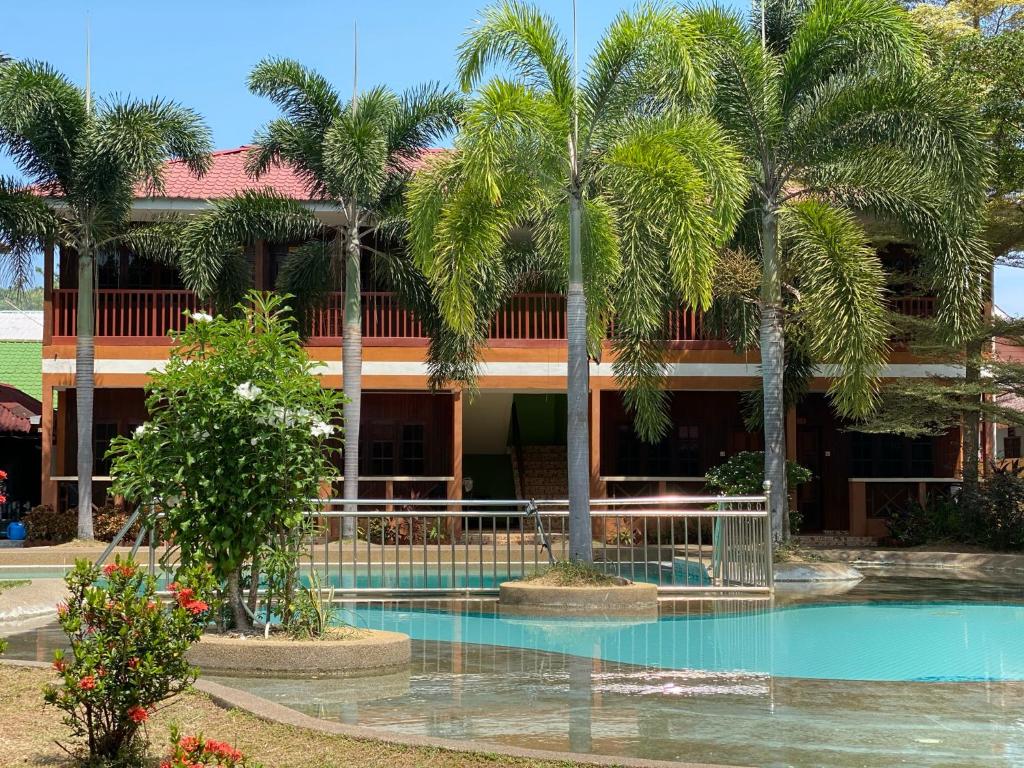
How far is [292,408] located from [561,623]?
4553 millimetres

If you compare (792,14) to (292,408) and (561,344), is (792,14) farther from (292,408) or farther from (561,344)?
(292,408)

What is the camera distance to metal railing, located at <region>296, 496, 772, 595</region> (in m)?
15.3

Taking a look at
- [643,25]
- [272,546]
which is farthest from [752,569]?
[272,546]

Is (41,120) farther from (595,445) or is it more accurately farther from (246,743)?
(246,743)

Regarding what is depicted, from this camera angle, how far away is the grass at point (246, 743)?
636 cm

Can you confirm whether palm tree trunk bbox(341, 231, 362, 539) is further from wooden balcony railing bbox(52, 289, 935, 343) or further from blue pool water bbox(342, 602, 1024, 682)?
blue pool water bbox(342, 602, 1024, 682)

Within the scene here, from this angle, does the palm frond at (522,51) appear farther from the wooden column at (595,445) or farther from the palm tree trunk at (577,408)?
the wooden column at (595,445)

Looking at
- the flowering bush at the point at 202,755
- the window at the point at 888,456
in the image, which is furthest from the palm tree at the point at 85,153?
the flowering bush at the point at 202,755

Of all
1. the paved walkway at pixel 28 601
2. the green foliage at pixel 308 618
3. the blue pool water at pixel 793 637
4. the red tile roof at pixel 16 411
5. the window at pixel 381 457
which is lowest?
the blue pool water at pixel 793 637

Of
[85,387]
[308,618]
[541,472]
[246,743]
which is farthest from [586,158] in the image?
[541,472]

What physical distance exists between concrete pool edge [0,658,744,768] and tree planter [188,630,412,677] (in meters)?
1.21

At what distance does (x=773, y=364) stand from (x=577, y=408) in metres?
5.22

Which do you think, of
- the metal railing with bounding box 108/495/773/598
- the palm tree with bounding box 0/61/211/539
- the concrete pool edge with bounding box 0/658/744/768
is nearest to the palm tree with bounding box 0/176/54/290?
the palm tree with bounding box 0/61/211/539

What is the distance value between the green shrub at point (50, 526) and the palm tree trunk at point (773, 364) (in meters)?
11.8
